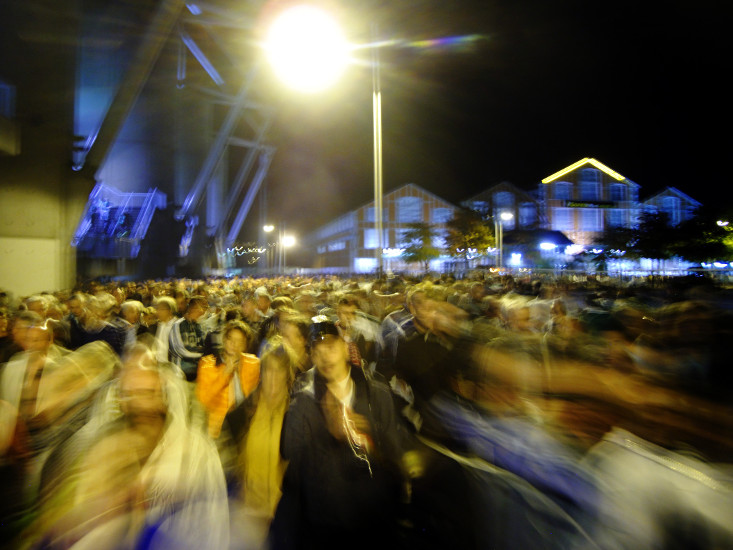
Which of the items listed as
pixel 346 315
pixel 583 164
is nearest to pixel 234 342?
pixel 346 315

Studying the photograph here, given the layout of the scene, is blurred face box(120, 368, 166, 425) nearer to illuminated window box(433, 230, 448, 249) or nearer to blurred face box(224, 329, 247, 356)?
blurred face box(224, 329, 247, 356)

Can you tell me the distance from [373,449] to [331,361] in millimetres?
510

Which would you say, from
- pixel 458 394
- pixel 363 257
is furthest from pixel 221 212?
pixel 458 394

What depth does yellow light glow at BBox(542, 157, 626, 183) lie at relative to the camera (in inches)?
1935

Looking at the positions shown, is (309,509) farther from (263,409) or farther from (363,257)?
(363,257)

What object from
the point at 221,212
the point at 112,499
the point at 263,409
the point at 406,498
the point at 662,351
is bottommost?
the point at 406,498

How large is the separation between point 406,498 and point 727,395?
1.73m

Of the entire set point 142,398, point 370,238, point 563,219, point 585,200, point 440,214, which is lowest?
point 142,398

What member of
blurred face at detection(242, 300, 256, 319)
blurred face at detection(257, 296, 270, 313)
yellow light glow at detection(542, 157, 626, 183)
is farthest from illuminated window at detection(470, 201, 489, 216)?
blurred face at detection(242, 300, 256, 319)

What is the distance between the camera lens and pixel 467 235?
1351 inches

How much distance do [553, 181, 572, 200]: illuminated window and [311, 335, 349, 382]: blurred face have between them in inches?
1985

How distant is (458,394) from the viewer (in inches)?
142

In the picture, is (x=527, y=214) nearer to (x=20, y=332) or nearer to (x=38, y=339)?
(x=20, y=332)

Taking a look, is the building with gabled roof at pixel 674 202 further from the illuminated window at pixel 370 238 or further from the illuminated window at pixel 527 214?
the illuminated window at pixel 370 238
